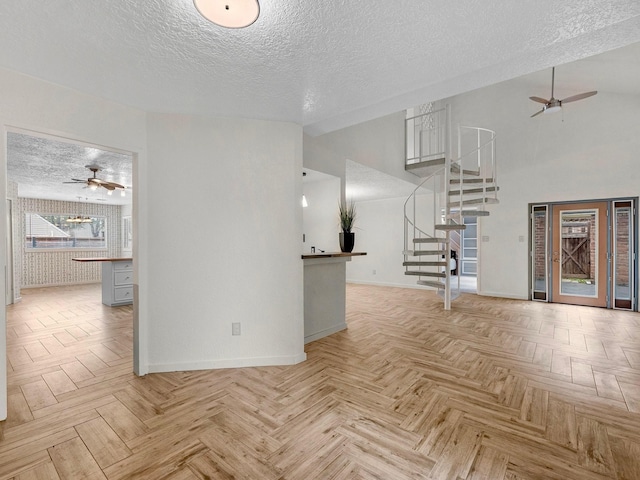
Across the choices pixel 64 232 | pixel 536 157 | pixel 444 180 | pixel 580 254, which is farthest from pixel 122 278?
pixel 580 254

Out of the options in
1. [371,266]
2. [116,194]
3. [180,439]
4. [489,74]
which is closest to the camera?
[180,439]

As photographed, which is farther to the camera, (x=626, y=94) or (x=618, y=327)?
(x=626, y=94)

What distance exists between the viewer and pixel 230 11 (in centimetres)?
141

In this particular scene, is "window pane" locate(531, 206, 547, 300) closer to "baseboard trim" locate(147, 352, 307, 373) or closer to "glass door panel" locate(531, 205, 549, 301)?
"glass door panel" locate(531, 205, 549, 301)

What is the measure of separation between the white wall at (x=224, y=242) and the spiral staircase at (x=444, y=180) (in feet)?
9.69

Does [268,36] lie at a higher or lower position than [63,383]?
higher

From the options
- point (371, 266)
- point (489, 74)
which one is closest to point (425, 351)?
point (489, 74)

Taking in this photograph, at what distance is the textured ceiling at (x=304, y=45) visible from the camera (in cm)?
148

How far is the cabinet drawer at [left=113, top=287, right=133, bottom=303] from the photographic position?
557 centimetres

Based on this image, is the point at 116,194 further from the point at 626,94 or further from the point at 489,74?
the point at 626,94

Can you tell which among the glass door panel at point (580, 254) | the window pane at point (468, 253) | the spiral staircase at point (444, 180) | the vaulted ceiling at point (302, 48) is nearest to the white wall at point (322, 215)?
the spiral staircase at point (444, 180)

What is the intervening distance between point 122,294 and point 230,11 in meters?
5.85

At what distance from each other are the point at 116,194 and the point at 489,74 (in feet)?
28.8

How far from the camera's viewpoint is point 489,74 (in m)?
2.13
